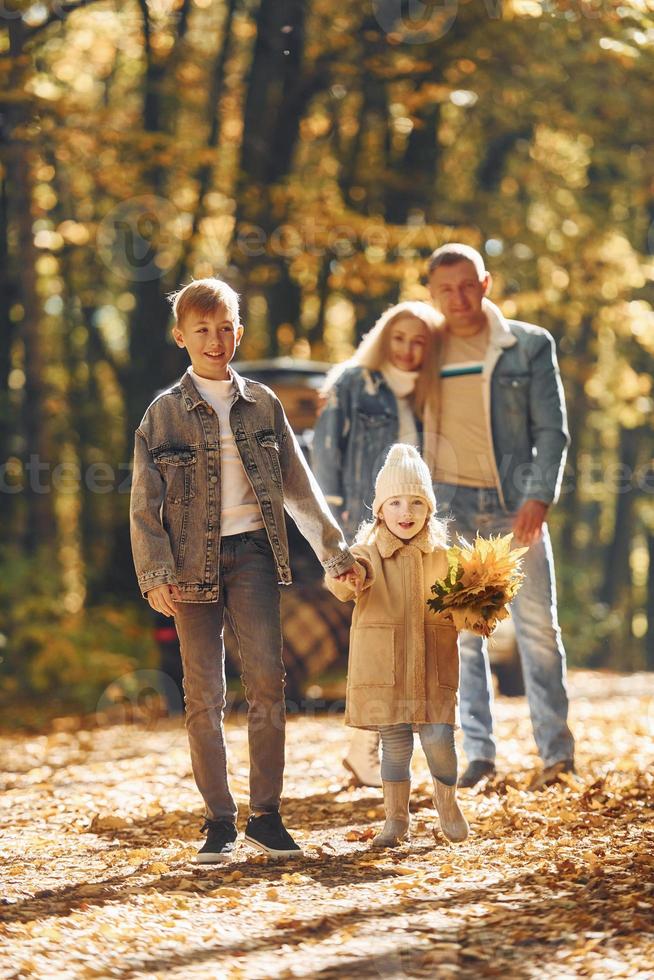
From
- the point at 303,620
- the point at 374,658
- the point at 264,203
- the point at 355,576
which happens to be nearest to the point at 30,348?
the point at 264,203

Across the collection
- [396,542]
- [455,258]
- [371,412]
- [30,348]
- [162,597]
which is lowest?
[162,597]

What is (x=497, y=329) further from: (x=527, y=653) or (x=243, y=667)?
(x=243, y=667)

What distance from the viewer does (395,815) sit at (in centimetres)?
574

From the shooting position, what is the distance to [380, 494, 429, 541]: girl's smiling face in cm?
575

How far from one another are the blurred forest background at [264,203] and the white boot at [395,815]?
569 cm

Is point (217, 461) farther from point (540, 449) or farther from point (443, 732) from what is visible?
point (540, 449)

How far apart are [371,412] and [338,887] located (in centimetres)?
296

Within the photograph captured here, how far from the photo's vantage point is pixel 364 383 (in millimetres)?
7402

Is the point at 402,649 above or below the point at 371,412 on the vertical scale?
below

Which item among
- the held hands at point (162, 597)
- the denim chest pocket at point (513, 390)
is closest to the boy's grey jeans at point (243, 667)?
the held hands at point (162, 597)

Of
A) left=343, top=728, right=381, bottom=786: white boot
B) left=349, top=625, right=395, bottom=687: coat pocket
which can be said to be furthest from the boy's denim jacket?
left=343, top=728, right=381, bottom=786: white boot

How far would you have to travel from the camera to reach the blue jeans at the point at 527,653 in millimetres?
7160

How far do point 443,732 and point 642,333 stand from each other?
13.4 metres

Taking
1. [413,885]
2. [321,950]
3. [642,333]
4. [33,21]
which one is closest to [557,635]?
[413,885]
